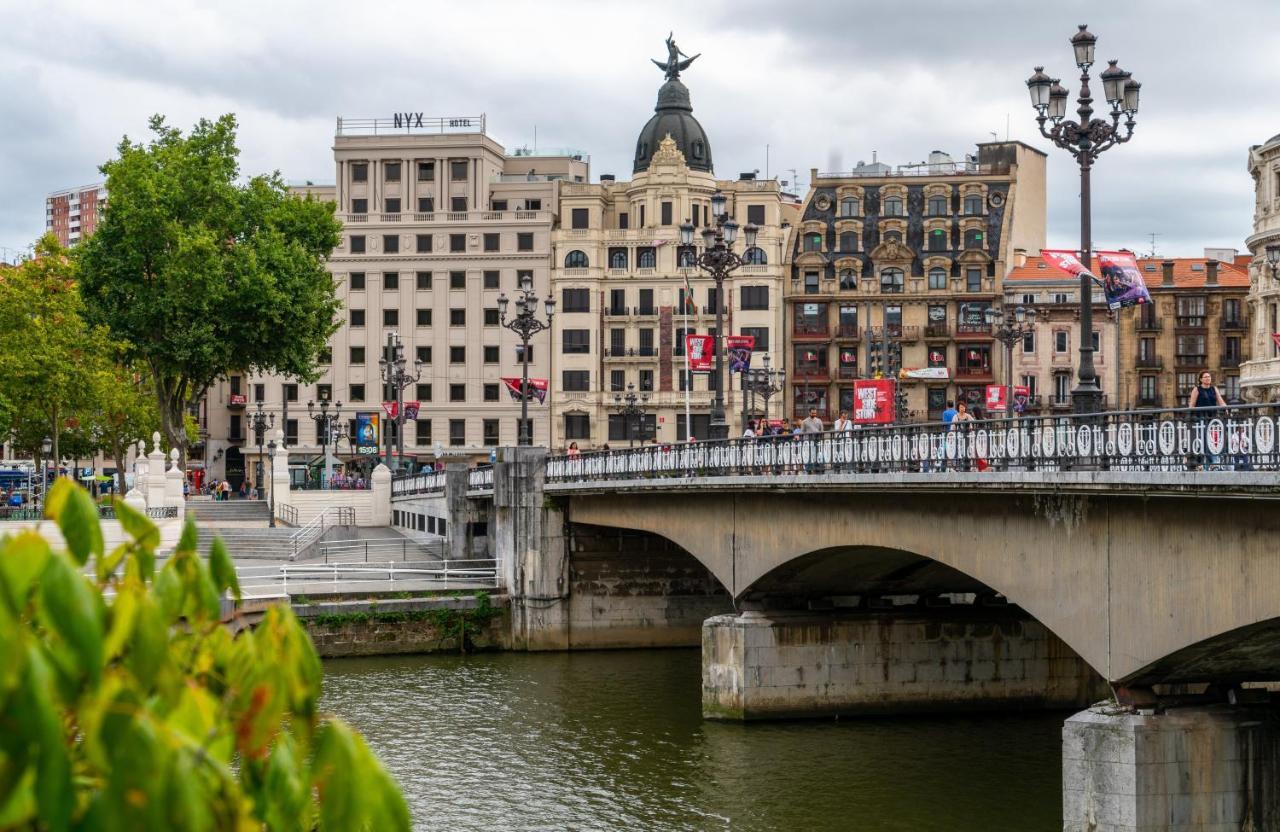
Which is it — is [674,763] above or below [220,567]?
below

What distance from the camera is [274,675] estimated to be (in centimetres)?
509

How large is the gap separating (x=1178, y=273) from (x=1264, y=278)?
21709mm

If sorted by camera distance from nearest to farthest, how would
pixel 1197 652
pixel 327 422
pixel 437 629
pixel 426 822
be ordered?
pixel 1197 652
pixel 426 822
pixel 437 629
pixel 327 422

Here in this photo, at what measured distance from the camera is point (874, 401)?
31.5 meters

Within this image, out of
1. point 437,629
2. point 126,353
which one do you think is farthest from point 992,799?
point 126,353

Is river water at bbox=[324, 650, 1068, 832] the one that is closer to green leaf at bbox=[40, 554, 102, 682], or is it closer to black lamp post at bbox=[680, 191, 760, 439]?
black lamp post at bbox=[680, 191, 760, 439]

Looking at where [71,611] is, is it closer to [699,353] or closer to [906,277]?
[699,353]

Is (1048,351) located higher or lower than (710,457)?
higher

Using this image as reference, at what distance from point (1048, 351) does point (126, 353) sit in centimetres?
4806

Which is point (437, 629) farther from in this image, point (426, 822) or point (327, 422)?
point (327, 422)

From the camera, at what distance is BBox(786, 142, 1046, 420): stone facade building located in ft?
287

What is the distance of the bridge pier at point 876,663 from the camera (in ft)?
105

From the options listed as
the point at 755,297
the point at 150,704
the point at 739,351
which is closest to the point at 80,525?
the point at 150,704

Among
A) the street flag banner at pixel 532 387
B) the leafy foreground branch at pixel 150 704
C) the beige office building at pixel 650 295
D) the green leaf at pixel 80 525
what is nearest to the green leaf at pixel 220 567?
the leafy foreground branch at pixel 150 704
